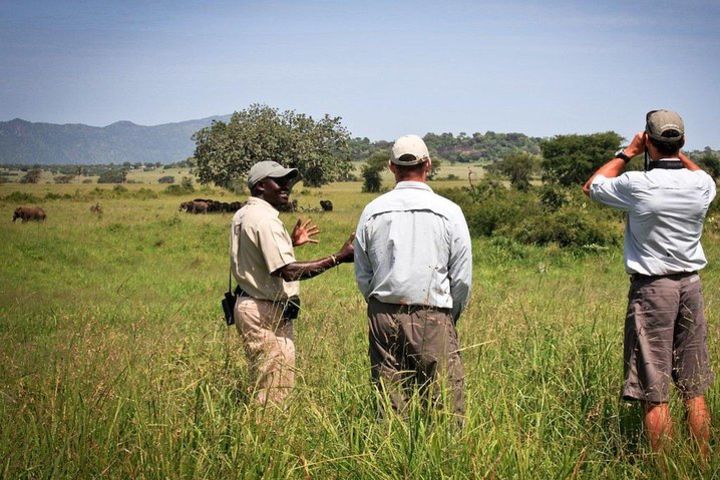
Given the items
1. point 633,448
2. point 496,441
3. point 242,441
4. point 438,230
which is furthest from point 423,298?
point 633,448

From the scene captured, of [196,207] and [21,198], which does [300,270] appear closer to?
[196,207]

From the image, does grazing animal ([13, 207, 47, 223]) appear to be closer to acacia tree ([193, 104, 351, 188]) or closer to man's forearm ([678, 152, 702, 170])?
acacia tree ([193, 104, 351, 188])

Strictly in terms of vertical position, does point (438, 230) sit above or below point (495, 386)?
above

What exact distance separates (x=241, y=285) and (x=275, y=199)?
59cm

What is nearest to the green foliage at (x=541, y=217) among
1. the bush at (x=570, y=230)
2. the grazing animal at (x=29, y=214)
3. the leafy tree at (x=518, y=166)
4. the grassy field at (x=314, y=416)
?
the bush at (x=570, y=230)

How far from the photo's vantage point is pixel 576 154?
50781mm

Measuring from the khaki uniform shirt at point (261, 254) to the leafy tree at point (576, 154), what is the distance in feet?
153

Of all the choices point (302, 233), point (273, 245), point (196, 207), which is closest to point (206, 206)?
point (196, 207)

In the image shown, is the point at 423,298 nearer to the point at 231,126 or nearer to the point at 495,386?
the point at 495,386

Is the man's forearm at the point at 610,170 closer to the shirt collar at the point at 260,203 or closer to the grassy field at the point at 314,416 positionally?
the grassy field at the point at 314,416

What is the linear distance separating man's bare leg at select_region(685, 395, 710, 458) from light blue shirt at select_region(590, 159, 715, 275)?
68 cm

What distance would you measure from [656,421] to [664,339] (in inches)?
16.4

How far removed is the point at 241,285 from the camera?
15.2ft

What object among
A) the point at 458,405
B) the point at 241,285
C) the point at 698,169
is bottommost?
the point at 458,405
